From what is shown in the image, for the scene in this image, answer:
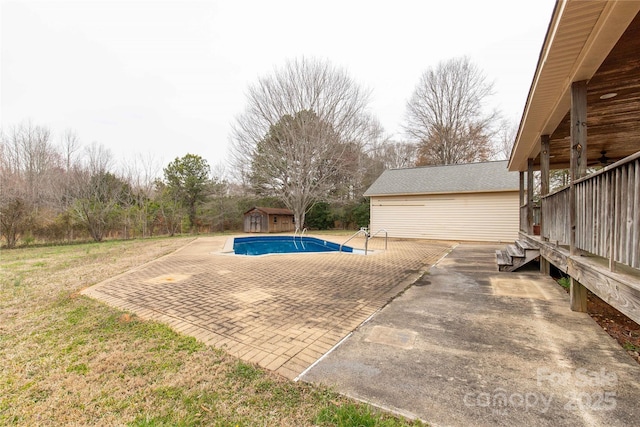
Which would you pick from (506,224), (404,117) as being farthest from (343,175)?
(506,224)

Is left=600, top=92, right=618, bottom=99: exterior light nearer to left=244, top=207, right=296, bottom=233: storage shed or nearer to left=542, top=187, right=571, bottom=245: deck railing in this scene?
left=542, top=187, right=571, bottom=245: deck railing

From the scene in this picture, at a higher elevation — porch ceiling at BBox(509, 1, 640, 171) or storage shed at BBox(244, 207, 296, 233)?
porch ceiling at BBox(509, 1, 640, 171)

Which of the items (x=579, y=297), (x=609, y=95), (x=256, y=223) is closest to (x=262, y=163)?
(x=256, y=223)

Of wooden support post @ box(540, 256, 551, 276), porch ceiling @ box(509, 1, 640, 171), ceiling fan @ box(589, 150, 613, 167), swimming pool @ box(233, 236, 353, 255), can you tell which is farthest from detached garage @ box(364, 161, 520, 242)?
wooden support post @ box(540, 256, 551, 276)

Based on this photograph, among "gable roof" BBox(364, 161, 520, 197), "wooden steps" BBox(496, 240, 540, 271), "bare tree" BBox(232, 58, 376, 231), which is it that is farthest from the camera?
"bare tree" BBox(232, 58, 376, 231)

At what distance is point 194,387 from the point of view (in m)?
1.97

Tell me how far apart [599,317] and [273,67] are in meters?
19.2

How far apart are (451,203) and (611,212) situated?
37.4ft

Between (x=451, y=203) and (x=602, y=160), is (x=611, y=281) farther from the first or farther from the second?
(x=451, y=203)

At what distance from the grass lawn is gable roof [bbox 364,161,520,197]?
41.2ft

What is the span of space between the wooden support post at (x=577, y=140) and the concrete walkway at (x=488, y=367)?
3.99 feet

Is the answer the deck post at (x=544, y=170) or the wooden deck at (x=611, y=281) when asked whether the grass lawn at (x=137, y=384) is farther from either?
the deck post at (x=544, y=170)

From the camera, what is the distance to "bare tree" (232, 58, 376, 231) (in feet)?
58.7

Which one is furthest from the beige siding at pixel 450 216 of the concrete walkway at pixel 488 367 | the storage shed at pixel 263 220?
the concrete walkway at pixel 488 367
